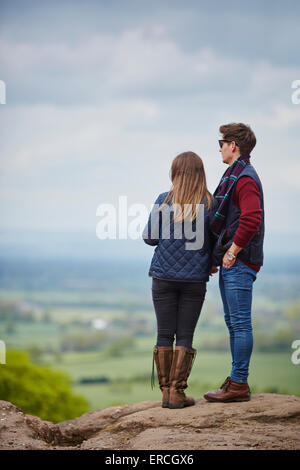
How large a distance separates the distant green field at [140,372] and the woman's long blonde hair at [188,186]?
724 cm

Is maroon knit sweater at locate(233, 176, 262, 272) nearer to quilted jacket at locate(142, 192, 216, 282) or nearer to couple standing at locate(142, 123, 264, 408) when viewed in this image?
couple standing at locate(142, 123, 264, 408)

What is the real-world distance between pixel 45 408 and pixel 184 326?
21.9 ft

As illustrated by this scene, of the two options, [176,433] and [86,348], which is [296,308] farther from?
[176,433]

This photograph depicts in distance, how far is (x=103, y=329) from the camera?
90.8ft

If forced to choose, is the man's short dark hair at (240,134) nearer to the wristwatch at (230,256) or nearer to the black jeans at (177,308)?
the wristwatch at (230,256)

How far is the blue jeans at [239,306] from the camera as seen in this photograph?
3.86 metres

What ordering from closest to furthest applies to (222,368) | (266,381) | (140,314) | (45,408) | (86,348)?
(45,408)
(266,381)
(222,368)
(86,348)
(140,314)

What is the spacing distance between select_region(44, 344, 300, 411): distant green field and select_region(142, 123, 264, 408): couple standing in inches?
270

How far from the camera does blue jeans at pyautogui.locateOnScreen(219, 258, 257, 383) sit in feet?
12.7

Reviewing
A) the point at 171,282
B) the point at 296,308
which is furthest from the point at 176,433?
the point at 296,308

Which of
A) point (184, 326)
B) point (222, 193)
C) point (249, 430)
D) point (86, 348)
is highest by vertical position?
point (222, 193)

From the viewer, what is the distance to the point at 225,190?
3871mm

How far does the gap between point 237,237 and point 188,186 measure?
0.47 m

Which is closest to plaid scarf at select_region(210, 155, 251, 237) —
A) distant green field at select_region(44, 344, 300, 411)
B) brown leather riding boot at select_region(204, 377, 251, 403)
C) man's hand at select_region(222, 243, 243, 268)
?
man's hand at select_region(222, 243, 243, 268)
